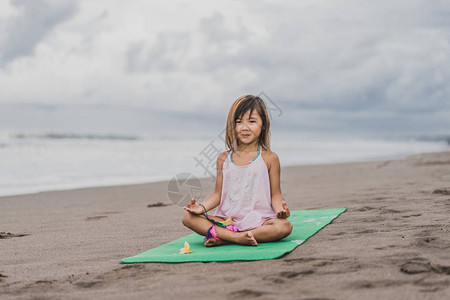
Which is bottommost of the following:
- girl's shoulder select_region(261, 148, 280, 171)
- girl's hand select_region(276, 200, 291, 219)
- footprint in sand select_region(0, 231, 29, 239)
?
footprint in sand select_region(0, 231, 29, 239)

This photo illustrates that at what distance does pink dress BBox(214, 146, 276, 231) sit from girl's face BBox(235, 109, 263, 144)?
166 millimetres

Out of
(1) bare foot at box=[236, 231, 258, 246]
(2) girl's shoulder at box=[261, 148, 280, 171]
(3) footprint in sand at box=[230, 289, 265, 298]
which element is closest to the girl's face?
(2) girl's shoulder at box=[261, 148, 280, 171]

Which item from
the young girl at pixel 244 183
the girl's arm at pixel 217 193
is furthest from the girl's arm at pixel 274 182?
the girl's arm at pixel 217 193

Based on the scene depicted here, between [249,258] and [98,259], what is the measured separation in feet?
3.68

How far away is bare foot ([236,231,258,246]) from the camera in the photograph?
126 inches

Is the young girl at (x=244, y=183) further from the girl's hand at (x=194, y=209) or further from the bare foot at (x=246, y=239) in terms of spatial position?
the bare foot at (x=246, y=239)

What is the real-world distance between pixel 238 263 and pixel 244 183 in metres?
0.84

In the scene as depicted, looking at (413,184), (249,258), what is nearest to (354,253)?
(249,258)

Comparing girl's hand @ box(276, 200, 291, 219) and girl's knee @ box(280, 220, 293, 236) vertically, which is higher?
girl's hand @ box(276, 200, 291, 219)

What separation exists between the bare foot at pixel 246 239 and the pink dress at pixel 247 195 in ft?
0.65

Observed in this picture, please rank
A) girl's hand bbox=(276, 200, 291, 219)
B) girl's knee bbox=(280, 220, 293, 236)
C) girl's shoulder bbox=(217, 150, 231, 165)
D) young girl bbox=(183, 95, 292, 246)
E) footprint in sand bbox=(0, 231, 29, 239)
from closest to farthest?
1. girl's hand bbox=(276, 200, 291, 219)
2. girl's knee bbox=(280, 220, 293, 236)
3. young girl bbox=(183, 95, 292, 246)
4. girl's shoulder bbox=(217, 150, 231, 165)
5. footprint in sand bbox=(0, 231, 29, 239)

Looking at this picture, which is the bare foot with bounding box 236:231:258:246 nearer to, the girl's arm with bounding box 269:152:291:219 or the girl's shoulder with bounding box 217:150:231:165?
the girl's arm with bounding box 269:152:291:219

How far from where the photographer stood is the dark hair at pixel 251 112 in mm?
3573

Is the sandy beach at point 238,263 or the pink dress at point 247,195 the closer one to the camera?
the sandy beach at point 238,263
